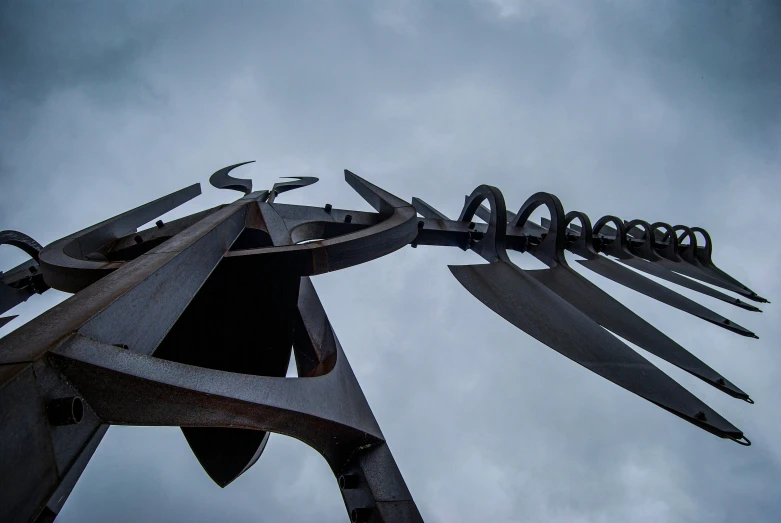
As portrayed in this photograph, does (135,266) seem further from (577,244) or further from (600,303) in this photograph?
(577,244)

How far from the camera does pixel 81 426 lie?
5.83ft

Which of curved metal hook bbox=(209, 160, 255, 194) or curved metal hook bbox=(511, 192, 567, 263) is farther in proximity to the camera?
curved metal hook bbox=(209, 160, 255, 194)

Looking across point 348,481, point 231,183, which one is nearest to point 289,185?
point 231,183

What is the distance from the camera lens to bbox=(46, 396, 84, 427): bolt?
1.65 metres

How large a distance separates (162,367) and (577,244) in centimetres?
697

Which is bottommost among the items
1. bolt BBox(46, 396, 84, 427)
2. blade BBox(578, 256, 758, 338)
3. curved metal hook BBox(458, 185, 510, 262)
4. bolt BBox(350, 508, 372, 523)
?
bolt BBox(350, 508, 372, 523)

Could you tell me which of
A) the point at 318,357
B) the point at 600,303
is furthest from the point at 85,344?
the point at 600,303

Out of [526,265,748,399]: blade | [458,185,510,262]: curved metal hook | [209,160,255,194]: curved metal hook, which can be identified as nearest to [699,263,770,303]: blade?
[526,265,748,399]: blade

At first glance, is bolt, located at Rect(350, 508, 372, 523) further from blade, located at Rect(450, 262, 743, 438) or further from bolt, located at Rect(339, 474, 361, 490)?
blade, located at Rect(450, 262, 743, 438)

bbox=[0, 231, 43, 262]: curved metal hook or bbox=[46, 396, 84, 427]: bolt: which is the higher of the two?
bbox=[0, 231, 43, 262]: curved metal hook

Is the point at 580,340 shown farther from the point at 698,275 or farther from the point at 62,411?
the point at 698,275

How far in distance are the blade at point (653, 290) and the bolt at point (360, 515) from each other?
4646 mm

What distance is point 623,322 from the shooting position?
5027 mm

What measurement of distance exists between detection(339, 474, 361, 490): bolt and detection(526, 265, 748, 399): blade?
10.7 feet
